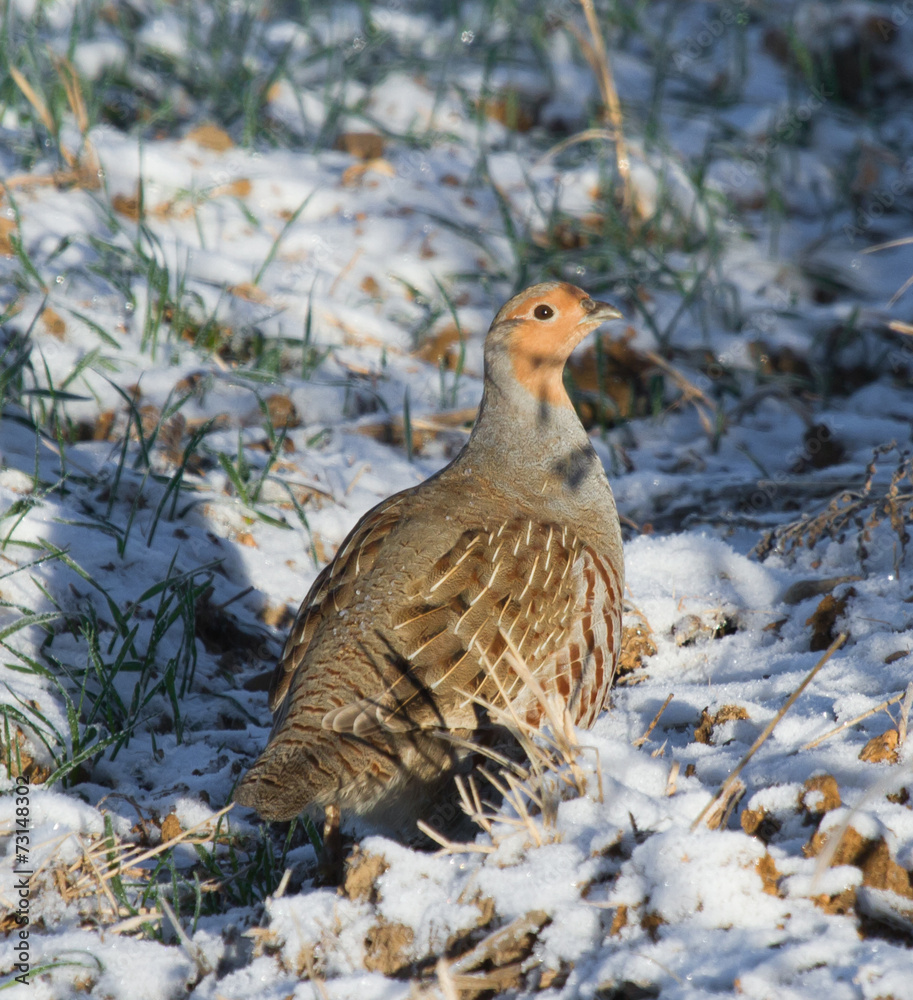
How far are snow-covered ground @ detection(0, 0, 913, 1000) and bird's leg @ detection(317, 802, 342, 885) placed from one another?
6.3 inches

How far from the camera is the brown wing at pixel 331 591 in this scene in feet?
9.22

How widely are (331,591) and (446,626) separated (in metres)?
0.36

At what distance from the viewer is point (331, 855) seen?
8.03 feet

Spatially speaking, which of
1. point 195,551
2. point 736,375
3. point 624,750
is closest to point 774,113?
point 736,375

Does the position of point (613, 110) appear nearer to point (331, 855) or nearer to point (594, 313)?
point (594, 313)

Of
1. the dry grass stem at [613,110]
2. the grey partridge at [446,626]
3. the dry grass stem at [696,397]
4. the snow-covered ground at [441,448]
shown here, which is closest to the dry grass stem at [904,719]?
the snow-covered ground at [441,448]

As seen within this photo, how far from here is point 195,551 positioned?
3.88 metres

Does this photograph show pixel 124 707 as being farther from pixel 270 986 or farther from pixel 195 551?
pixel 270 986

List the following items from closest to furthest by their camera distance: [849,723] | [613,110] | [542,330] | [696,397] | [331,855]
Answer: [849,723] < [331,855] < [542,330] < [696,397] < [613,110]

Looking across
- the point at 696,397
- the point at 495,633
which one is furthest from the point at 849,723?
Result: the point at 696,397

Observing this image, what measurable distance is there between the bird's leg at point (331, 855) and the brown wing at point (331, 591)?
35cm

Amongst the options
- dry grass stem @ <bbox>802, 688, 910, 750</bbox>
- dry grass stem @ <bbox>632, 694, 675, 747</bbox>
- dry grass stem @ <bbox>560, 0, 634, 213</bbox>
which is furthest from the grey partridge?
dry grass stem @ <bbox>560, 0, 634, 213</bbox>

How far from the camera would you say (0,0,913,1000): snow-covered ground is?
6.65ft

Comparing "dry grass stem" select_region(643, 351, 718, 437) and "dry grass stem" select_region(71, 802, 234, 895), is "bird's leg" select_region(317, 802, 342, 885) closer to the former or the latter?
"dry grass stem" select_region(71, 802, 234, 895)
